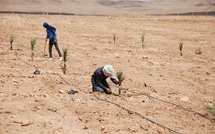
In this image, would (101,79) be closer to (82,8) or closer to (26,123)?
(26,123)

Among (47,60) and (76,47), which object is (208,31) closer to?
(76,47)

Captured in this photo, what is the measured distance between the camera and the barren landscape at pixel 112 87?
6.60 metres

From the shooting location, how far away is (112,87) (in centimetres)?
984

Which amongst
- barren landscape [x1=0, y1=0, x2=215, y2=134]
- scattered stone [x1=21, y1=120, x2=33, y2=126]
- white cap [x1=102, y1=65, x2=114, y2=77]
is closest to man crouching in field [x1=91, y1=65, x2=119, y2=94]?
white cap [x1=102, y1=65, x2=114, y2=77]

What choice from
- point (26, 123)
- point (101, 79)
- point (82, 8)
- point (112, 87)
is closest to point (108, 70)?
point (101, 79)

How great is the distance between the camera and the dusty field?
6602 millimetres

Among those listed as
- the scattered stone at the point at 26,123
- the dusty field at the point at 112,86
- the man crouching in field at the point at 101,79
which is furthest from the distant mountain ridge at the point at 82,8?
the scattered stone at the point at 26,123

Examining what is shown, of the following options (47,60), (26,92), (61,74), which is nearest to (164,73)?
(61,74)

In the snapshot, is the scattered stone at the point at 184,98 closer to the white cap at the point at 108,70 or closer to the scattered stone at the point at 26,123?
the white cap at the point at 108,70

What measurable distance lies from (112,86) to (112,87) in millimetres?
104

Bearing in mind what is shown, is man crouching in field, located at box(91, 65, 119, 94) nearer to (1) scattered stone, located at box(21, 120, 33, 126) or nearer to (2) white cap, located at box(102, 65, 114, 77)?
(2) white cap, located at box(102, 65, 114, 77)

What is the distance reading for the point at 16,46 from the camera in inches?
639

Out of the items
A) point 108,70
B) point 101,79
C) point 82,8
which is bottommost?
point 101,79

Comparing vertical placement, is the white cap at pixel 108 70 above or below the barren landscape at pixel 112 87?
above
